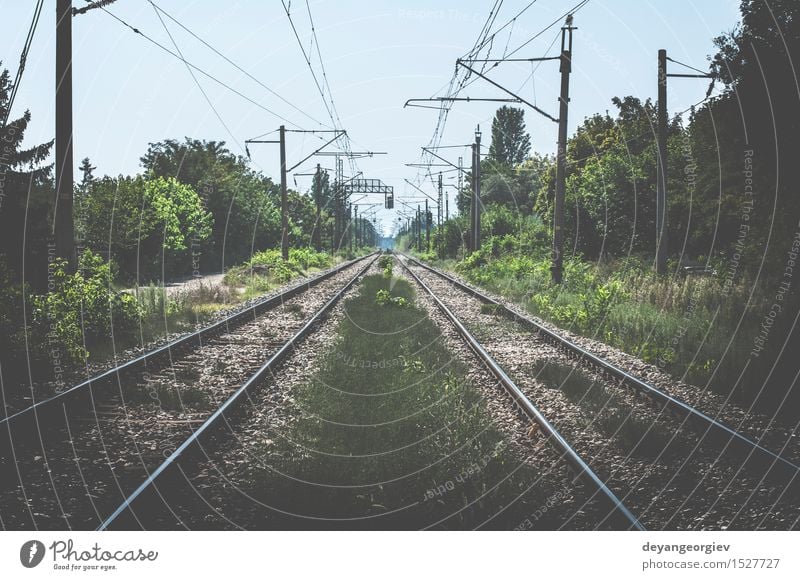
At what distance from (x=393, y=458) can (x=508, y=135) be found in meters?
110

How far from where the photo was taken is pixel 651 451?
6043mm

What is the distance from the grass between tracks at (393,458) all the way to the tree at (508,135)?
345ft

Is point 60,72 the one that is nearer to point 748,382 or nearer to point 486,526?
point 486,526

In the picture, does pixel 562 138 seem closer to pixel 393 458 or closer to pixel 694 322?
pixel 694 322

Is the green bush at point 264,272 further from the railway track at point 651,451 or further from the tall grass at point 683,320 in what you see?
the railway track at point 651,451

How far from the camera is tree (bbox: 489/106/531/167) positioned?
110500 millimetres

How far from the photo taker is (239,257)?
48094mm

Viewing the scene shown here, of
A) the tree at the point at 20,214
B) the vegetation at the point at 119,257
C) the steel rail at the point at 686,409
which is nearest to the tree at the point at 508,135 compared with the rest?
the vegetation at the point at 119,257

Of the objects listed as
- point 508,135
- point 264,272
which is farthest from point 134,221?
point 508,135

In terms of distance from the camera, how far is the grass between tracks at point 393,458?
4.66 metres

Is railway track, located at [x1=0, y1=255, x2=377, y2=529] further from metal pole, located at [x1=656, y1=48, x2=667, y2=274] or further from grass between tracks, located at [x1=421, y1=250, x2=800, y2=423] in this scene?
metal pole, located at [x1=656, y1=48, x2=667, y2=274]

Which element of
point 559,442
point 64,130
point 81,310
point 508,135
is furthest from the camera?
point 508,135

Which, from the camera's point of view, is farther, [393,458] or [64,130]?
[64,130]
